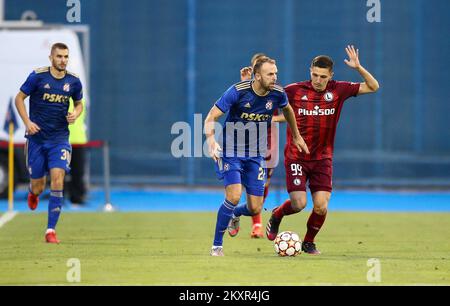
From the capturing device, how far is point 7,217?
1736 centimetres

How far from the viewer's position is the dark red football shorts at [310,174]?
12.1 m

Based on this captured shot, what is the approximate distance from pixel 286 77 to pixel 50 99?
37.6 feet

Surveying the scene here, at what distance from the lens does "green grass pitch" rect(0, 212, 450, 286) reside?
32.2 feet

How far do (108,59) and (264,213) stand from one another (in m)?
7.49

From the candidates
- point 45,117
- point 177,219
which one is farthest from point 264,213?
point 45,117

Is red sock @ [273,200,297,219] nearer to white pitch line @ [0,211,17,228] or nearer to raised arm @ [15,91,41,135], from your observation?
raised arm @ [15,91,41,135]

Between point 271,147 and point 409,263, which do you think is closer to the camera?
point 409,263

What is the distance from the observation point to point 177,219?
17.3m

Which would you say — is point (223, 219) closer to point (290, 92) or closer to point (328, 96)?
point (290, 92)

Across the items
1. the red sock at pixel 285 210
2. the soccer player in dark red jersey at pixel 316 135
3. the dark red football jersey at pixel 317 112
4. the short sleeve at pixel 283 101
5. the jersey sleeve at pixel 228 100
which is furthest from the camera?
the red sock at pixel 285 210

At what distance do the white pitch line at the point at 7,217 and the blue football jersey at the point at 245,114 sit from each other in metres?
5.41

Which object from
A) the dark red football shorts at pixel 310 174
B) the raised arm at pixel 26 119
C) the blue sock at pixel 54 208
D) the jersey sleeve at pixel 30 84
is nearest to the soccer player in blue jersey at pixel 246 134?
the dark red football shorts at pixel 310 174

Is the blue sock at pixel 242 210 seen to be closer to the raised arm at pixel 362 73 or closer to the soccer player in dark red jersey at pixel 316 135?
the soccer player in dark red jersey at pixel 316 135
